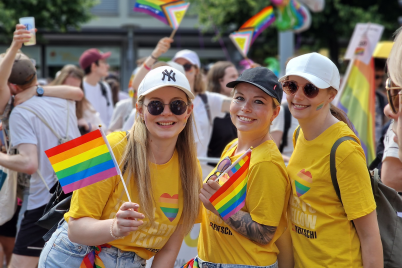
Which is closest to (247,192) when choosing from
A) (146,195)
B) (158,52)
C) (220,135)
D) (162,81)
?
(146,195)

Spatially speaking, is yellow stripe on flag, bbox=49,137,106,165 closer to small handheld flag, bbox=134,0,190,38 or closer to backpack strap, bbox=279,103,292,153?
backpack strap, bbox=279,103,292,153

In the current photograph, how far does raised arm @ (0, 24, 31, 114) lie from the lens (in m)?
3.75

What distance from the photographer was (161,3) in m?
5.55

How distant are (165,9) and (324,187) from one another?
3.73 meters

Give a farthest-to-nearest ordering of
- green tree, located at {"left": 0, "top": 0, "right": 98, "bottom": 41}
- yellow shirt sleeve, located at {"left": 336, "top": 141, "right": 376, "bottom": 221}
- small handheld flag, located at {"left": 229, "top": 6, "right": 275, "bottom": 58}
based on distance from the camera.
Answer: green tree, located at {"left": 0, "top": 0, "right": 98, "bottom": 41} → small handheld flag, located at {"left": 229, "top": 6, "right": 275, "bottom": 58} → yellow shirt sleeve, located at {"left": 336, "top": 141, "right": 376, "bottom": 221}

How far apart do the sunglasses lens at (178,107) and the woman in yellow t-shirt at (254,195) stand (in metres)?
0.31

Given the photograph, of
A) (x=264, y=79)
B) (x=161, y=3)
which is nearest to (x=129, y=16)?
(x=161, y=3)

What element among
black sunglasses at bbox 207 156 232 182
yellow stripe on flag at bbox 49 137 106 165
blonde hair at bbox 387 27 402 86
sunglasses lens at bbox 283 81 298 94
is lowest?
black sunglasses at bbox 207 156 232 182

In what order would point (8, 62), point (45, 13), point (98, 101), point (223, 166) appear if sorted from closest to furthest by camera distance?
point (223, 166), point (8, 62), point (98, 101), point (45, 13)

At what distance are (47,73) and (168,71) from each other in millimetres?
23770

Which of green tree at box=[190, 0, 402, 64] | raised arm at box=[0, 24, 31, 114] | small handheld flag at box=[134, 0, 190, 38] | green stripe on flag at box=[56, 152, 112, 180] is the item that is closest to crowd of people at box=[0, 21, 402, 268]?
green stripe on flag at box=[56, 152, 112, 180]

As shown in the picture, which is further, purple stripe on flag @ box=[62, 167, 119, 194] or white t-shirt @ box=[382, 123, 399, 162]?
white t-shirt @ box=[382, 123, 399, 162]

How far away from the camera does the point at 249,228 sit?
98.0 inches

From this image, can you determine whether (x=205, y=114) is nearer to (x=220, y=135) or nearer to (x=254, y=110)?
(x=220, y=135)
